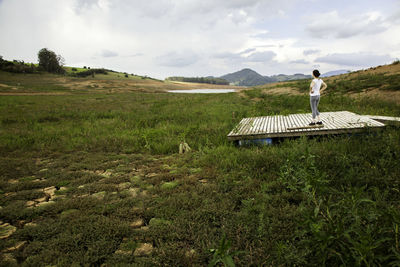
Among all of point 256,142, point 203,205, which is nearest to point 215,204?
point 203,205

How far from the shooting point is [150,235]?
9.13 ft

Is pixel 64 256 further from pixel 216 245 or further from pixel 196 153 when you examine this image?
pixel 196 153

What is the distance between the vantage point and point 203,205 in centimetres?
342

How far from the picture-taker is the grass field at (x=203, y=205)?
2135mm

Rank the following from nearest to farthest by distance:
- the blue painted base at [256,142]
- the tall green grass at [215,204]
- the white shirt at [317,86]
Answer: the tall green grass at [215,204] < the blue painted base at [256,142] < the white shirt at [317,86]

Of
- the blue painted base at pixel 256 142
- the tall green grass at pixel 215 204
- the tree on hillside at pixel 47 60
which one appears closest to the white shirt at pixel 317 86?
the tall green grass at pixel 215 204

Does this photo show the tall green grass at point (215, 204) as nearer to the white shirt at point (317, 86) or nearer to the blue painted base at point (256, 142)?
the blue painted base at point (256, 142)

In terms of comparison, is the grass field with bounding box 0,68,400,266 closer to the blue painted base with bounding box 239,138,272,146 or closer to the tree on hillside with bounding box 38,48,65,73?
the blue painted base with bounding box 239,138,272,146

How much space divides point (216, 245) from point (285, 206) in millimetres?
1334

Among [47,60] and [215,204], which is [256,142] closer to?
[215,204]

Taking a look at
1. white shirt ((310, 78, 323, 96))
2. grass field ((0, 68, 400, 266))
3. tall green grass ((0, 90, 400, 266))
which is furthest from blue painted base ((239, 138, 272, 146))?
white shirt ((310, 78, 323, 96))

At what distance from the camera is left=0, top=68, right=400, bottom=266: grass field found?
2.13m

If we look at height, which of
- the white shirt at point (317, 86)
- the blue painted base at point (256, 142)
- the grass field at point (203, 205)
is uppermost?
the white shirt at point (317, 86)

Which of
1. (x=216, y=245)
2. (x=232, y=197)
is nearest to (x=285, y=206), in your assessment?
(x=232, y=197)
